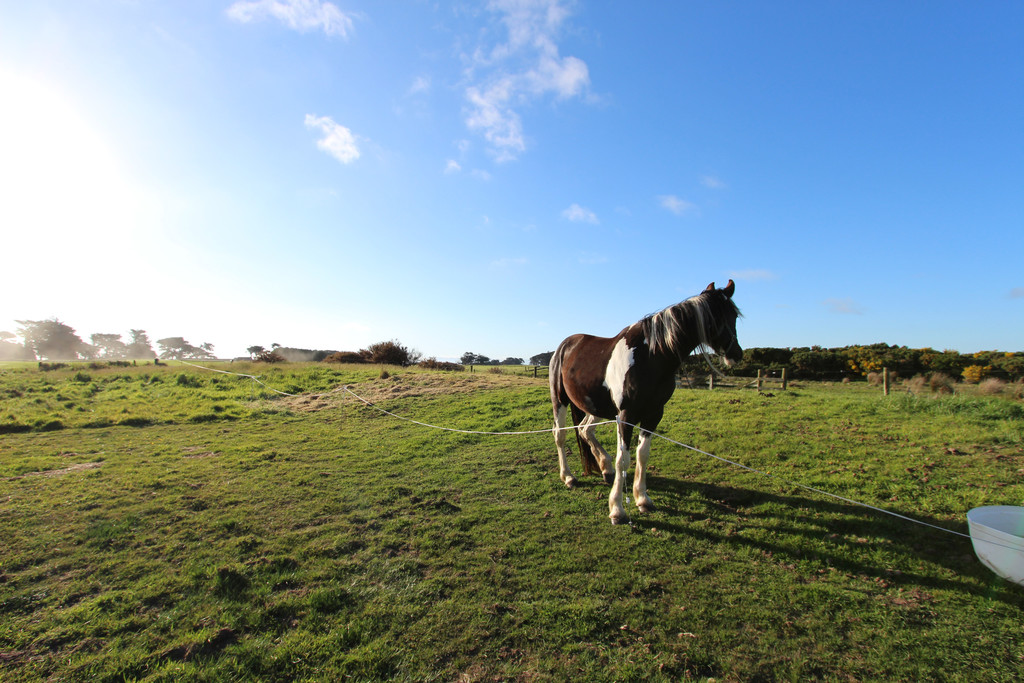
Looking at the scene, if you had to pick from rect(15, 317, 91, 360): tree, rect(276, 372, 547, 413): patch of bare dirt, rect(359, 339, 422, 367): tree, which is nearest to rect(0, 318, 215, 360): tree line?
rect(15, 317, 91, 360): tree

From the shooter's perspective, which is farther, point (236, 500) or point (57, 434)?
point (57, 434)

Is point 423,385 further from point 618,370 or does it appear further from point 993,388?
point 993,388

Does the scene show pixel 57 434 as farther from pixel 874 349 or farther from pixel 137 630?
pixel 874 349

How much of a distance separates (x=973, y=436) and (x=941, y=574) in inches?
205

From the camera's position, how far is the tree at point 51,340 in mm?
41094

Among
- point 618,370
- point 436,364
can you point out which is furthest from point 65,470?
point 436,364

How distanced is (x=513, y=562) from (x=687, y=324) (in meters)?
3.18

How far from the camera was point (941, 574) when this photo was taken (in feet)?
11.9

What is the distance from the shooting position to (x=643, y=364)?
4.88 m

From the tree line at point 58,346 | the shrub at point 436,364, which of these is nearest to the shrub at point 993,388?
the shrub at point 436,364

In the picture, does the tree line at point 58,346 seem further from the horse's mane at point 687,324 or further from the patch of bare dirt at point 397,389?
the horse's mane at point 687,324

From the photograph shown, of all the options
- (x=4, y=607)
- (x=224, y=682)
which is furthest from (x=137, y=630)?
(x=4, y=607)

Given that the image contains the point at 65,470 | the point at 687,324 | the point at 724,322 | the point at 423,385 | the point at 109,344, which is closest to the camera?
the point at 724,322

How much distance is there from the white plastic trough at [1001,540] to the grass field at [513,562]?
0.63 feet
